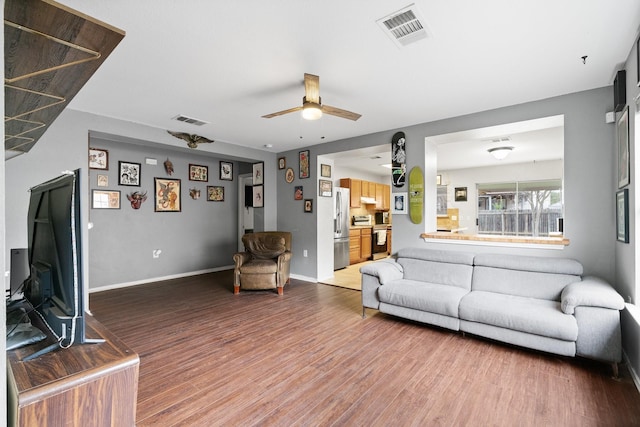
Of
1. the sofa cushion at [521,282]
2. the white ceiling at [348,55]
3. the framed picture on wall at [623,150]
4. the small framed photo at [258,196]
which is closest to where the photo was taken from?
the white ceiling at [348,55]

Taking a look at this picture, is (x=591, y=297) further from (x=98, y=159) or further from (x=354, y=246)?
(x=98, y=159)

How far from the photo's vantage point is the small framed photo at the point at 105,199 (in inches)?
191

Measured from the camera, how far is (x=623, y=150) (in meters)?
2.59

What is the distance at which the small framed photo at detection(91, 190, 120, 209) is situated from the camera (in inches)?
191

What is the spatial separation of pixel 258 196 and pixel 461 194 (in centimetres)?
582

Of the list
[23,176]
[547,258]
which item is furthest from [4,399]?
[547,258]

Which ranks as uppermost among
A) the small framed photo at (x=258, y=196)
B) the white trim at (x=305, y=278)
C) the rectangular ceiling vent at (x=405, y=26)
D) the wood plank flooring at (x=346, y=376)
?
the rectangular ceiling vent at (x=405, y=26)

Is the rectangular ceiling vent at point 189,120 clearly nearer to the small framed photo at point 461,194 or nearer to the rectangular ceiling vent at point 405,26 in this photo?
the rectangular ceiling vent at point 405,26

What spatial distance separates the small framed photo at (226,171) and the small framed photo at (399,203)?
3.76 metres

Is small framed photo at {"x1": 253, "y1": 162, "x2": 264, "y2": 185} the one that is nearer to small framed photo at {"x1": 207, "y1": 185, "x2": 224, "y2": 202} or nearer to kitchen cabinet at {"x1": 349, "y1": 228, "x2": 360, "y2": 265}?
small framed photo at {"x1": 207, "y1": 185, "x2": 224, "y2": 202}

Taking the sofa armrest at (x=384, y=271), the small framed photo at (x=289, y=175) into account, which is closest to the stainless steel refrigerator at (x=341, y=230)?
the small framed photo at (x=289, y=175)

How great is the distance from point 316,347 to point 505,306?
5.78ft

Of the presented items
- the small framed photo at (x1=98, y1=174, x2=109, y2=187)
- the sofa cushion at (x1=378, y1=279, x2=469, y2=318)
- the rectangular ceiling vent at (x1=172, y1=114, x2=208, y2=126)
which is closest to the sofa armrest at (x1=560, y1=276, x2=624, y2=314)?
the sofa cushion at (x1=378, y1=279, x2=469, y2=318)

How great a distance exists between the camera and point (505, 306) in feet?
9.17
